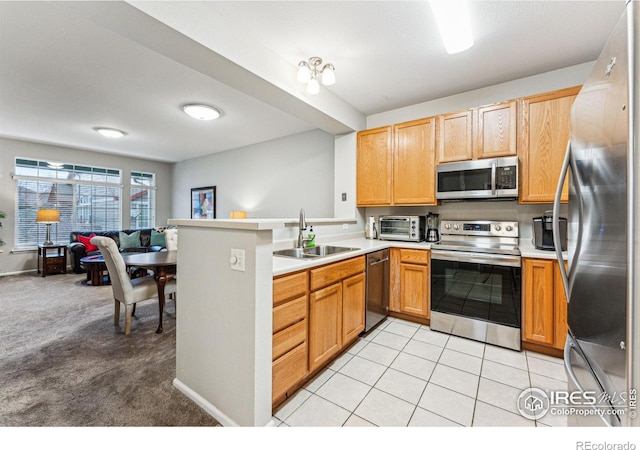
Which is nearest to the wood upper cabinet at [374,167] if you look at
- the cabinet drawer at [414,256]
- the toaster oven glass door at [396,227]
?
the toaster oven glass door at [396,227]

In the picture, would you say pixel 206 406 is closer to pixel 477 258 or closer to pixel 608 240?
pixel 608 240

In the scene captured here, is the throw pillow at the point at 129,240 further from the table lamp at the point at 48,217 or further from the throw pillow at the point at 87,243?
the table lamp at the point at 48,217

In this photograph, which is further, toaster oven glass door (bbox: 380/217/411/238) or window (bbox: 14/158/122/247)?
window (bbox: 14/158/122/247)

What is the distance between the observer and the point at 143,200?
7.05 meters

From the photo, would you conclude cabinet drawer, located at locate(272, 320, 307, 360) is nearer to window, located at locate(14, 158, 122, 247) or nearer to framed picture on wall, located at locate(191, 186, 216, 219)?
framed picture on wall, located at locate(191, 186, 216, 219)

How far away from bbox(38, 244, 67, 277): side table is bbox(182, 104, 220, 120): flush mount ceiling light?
411 cm

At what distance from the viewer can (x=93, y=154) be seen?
239 inches

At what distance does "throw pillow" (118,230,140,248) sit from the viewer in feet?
18.8

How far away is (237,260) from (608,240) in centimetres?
149

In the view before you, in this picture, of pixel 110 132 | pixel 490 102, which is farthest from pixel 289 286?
pixel 110 132

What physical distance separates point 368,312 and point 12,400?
2609mm

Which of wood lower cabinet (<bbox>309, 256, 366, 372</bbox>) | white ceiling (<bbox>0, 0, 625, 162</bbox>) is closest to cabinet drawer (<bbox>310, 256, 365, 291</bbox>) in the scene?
wood lower cabinet (<bbox>309, 256, 366, 372</bbox>)

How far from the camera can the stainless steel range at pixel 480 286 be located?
2.34 meters

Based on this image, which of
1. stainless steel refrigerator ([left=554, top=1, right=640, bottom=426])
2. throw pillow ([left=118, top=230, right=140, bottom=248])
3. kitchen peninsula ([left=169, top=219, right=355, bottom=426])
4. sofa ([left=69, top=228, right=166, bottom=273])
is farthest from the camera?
throw pillow ([left=118, top=230, right=140, bottom=248])
